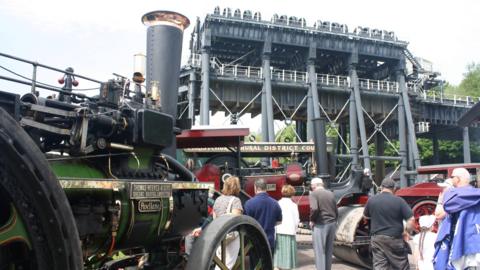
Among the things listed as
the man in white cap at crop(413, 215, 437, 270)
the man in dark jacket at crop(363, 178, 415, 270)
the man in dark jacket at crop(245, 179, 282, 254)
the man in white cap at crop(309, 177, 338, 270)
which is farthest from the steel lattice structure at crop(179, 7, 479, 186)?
the man in white cap at crop(413, 215, 437, 270)

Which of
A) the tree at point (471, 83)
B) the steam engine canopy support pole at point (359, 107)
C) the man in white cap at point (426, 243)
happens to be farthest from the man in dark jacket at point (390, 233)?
the tree at point (471, 83)

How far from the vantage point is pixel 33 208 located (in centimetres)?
164

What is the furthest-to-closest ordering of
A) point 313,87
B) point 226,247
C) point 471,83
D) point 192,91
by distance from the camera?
point 471,83 < point 313,87 < point 192,91 < point 226,247

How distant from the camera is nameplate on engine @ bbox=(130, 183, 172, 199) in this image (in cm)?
285

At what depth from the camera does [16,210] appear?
5.54ft

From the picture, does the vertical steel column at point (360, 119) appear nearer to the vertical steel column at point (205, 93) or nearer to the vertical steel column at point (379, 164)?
the vertical steel column at point (379, 164)

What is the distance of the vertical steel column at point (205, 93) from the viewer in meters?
22.8

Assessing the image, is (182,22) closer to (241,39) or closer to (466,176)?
(466,176)

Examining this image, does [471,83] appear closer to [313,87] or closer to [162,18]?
[313,87]

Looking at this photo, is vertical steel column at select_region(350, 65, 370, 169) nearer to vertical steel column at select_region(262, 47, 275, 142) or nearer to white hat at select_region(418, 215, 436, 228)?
vertical steel column at select_region(262, 47, 275, 142)

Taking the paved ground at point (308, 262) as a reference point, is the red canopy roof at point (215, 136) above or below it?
above

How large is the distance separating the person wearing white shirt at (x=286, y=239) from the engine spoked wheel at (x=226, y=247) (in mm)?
2542

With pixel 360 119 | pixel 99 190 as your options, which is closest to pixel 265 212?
pixel 99 190

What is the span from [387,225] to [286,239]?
5.46 ft
